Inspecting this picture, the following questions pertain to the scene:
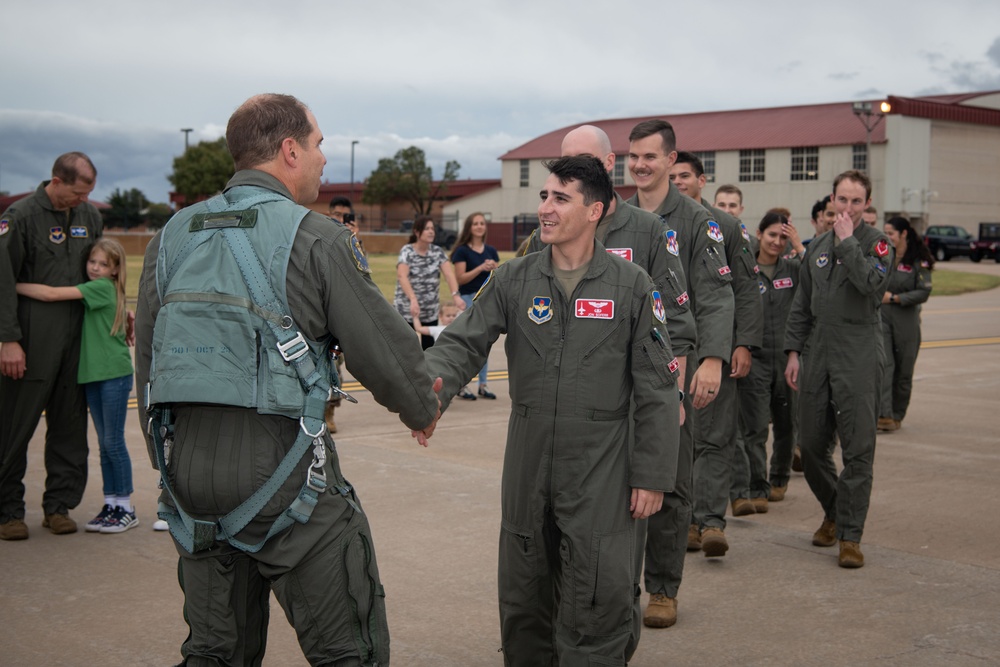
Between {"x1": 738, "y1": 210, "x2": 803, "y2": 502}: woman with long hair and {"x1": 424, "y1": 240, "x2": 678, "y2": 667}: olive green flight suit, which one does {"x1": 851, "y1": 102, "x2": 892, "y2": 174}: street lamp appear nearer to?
{"x1": 738, "y1": 210, "x2": 803, "y2": 502}: woman with long hair

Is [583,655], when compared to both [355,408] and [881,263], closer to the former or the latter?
[881,263]

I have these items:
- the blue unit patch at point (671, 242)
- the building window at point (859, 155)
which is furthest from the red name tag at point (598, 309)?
the building window at point (859, 155)

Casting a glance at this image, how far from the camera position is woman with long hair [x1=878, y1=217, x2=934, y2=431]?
34.4ft

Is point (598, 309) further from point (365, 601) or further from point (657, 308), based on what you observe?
point (365, 601)

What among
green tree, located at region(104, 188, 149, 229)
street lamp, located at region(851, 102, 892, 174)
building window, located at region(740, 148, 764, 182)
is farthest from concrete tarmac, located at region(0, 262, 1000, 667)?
building window, located at region(740, 148, 764, 182)

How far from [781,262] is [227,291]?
6.49m

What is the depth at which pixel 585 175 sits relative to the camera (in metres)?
4.15

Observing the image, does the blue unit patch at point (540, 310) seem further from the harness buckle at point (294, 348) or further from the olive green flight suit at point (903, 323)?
the olive green flight suit at point (903, 323)

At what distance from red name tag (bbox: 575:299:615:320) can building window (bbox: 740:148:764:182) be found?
62.9m

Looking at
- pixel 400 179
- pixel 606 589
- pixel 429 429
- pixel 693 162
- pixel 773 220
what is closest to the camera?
pixel 429 429

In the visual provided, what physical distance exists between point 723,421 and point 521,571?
2.61 m

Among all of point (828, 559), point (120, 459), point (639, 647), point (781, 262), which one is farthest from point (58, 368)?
point (781, 262)

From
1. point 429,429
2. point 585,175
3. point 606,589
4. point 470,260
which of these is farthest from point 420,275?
point 429,429

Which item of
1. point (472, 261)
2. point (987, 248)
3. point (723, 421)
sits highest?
point (987, 248)
